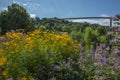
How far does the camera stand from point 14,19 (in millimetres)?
33062

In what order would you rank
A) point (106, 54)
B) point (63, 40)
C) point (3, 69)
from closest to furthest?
point (3, 69) → point (106, 54) → point (63, 40)

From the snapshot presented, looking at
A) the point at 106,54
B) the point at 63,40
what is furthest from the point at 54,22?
the point at 106,54

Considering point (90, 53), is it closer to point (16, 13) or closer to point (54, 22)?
point (54, 22)

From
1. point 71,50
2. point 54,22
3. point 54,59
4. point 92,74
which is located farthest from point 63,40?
point 54,22

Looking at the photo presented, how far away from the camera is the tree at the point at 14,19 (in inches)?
1262

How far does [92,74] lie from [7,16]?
29.3m

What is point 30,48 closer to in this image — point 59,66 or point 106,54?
point 59,66

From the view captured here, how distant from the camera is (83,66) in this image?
17.8 ft

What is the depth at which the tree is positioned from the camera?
3206 cm

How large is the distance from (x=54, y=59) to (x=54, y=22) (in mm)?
4300

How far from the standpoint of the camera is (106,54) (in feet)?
18.4

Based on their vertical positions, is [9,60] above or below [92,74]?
above

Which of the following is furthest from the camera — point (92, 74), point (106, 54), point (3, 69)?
point (106, 54)

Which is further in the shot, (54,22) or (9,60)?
(54,22)
